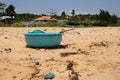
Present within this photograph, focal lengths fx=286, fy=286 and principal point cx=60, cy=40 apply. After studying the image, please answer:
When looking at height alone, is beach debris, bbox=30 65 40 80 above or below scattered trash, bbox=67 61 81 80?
below

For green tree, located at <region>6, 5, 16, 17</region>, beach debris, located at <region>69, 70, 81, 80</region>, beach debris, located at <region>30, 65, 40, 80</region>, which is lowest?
beach debris, located at <region>30, 65, 40, 80</region>

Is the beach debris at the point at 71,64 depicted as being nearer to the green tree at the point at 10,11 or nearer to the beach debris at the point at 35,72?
the beach debris at the point at 35,72

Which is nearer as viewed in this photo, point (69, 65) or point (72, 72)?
point (72, 72)

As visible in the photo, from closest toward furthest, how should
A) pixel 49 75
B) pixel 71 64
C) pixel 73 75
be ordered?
pixel 49 75 < pixel 73 75 < pixel 71 64

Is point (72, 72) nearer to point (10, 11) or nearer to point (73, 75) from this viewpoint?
point (73, 75)

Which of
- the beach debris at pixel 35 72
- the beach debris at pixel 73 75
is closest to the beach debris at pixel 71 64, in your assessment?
the beach debris at pixel 73 75

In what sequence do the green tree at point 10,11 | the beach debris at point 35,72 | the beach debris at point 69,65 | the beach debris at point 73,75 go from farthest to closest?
the green tree at point 10,11 → the beach debris at point 69,65 → the beach debris at point 35,72 → the beach debris at point 73,75

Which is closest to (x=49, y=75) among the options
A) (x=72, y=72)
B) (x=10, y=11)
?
(x=72, y=72)

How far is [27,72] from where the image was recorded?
20.7ft

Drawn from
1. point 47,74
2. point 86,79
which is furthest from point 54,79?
point 86,79

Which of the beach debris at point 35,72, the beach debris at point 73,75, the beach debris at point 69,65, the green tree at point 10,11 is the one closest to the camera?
the beach debris at point 73,75

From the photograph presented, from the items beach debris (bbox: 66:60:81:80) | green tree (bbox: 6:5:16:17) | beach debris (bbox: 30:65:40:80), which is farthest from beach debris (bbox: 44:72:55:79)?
green tree (bbox: 6:5:16:17)

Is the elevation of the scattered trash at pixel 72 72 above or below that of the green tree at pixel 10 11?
below

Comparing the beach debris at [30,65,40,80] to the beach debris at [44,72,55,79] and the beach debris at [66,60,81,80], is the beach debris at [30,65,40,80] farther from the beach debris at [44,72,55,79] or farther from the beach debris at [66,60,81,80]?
the beach debris at [66,60,81,80]
